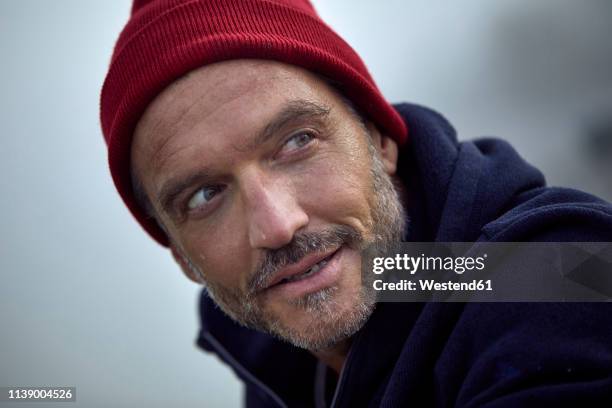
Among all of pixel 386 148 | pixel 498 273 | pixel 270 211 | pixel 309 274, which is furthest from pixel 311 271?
pixel 386 148

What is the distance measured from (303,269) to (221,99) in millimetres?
440

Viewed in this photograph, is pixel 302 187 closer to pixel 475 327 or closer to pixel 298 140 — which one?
pixel 298 140

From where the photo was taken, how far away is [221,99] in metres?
1.33

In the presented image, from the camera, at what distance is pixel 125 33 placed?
159 cm

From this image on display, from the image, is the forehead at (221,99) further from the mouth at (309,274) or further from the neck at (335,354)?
the neck at (335,354)

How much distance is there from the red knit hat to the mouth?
501mm

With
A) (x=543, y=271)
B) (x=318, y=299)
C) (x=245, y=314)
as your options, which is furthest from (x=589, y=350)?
(x=245, y=314)

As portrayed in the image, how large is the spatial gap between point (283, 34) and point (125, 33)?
0.47 meters

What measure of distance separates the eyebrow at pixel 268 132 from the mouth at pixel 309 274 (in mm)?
291

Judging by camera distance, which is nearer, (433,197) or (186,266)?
(433,197)

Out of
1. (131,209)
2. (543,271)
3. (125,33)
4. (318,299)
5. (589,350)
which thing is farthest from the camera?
(131,209)

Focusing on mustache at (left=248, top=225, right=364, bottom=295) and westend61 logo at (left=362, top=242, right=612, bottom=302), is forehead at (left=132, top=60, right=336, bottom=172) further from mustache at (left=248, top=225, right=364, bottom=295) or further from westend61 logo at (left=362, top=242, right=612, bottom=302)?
westend61 logo at (left=362, top=242, right=612, bottom=302)

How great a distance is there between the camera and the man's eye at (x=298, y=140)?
4.55ft

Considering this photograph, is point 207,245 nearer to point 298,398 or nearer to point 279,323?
point 279,323
